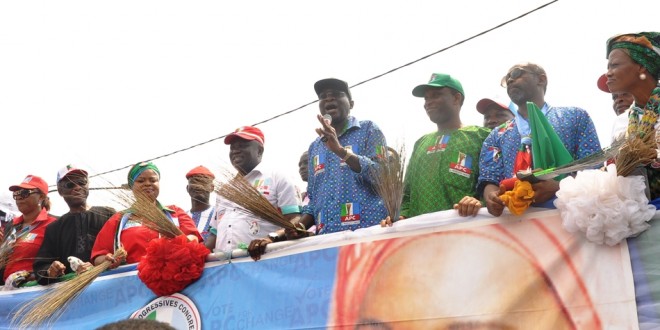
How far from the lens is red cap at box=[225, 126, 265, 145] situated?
5195 mm

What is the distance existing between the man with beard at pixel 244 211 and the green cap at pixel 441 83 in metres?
0.98

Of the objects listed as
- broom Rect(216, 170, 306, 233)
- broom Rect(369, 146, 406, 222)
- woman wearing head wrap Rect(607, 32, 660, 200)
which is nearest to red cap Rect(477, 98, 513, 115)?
broom Rect(369, 146, 406, 222)

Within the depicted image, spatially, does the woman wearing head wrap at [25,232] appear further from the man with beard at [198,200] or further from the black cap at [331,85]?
the black cap at [331,85]

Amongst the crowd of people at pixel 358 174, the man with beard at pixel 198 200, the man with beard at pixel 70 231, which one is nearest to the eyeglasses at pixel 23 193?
the crowd of people at pixel 358 174

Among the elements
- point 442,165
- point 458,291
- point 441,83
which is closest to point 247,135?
point 441,83

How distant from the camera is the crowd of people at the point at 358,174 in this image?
344cm

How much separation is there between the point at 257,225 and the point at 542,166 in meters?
1.97

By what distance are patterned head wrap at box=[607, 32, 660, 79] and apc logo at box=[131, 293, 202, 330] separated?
2.71 metres

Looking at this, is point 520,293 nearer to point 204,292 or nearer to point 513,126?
point 513,126

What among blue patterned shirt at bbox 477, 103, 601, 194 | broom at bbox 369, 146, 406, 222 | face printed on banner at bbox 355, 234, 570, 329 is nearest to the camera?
face printed on banner at bbox 355, 234, 570, 329

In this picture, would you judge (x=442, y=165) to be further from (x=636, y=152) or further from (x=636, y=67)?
(x=636, y=152)

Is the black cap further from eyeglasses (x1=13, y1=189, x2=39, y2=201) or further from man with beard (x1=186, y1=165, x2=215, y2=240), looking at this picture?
eyeglasses (x1=13, y1=189, x2=39, y2=201)

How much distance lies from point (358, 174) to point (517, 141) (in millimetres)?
973

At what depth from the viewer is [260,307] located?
4.29 meters
